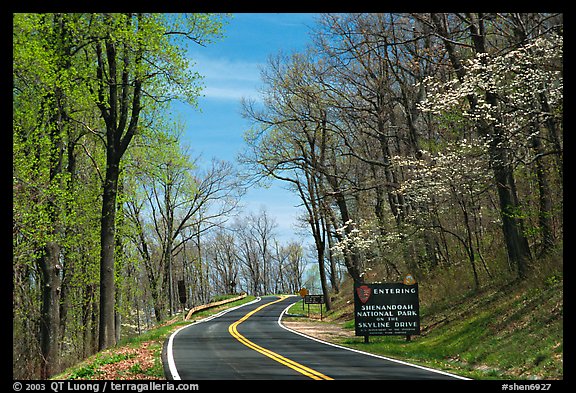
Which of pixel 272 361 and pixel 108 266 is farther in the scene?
pixel 108 266

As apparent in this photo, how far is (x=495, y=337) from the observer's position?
53.9ft

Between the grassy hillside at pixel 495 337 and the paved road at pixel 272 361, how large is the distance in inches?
51.7

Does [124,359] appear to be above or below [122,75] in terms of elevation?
below

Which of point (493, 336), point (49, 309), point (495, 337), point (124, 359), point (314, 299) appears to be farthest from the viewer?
point (314, 299)

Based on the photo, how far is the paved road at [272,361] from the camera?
42.9 ft

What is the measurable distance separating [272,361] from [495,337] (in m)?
6.23

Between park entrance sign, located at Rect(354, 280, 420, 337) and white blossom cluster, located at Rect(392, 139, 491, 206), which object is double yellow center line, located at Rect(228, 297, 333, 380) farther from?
white blossom cluster, located at Rect(392, 139, 491, 206)

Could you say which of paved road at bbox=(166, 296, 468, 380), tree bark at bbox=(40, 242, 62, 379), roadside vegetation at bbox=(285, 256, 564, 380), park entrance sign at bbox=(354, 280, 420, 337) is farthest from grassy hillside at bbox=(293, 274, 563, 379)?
tree bark at bbox=(40, 242, 62, 379)

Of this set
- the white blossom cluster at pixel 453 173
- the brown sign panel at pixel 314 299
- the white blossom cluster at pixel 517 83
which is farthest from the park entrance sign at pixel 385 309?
the brown sign panel at pixel 314 299

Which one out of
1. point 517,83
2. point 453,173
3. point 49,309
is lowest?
point 49,309

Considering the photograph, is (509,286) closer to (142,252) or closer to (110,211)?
(110,211)

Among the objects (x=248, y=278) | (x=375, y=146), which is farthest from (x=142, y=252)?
(x=248, y=278)

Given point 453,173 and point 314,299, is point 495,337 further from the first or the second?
point 314,299

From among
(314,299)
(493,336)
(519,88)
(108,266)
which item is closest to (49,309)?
(108,266)
